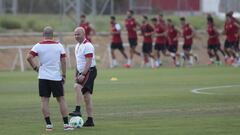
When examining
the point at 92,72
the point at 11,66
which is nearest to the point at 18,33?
the point at 11,66

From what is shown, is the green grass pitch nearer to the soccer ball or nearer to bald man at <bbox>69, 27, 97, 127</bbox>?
the soccer ball

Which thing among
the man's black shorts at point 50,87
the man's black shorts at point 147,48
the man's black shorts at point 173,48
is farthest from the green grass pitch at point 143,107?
the man's black shorts at point 173,48

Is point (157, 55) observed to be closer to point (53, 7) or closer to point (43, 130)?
point (53, 7)

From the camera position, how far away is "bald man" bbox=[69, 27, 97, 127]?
18.5 meters

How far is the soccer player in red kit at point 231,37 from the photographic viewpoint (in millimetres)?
45969

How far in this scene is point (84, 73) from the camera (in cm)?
1855

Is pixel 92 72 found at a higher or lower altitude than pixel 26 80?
higher

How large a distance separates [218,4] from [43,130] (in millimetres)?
54185

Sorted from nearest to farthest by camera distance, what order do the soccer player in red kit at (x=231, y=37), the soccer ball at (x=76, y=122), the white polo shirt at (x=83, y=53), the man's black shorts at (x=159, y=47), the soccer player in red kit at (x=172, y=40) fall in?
the soccer ball at (x=76, y=122)
the white polo shirt at (x=83, y=53)
the soccer player in red kit at (x=231, y=37)
the man's black shorts at (x=159, y=47)
the soccer player in red kit at (x=172, y=40)

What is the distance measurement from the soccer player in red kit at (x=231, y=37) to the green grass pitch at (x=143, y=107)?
929 cm

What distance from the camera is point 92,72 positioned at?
61.6 ft

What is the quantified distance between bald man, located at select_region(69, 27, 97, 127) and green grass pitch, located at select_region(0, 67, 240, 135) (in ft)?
1.58

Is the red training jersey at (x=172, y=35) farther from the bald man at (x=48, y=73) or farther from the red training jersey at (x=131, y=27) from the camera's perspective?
the bald man at (x=48, y=73)

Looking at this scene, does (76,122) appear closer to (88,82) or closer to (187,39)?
(88,82)
